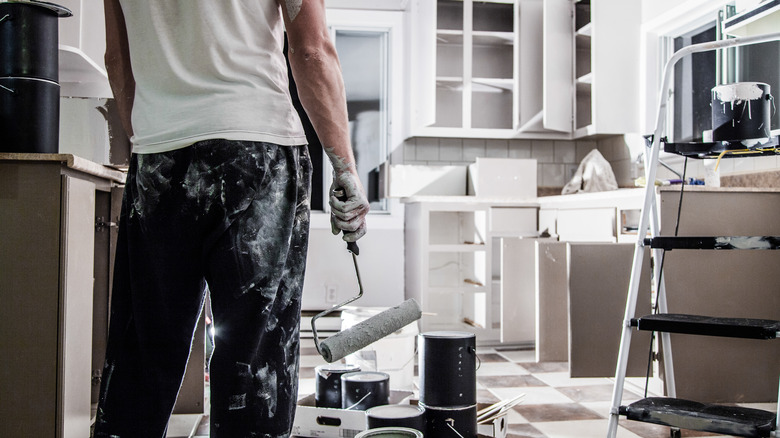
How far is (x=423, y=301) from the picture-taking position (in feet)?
12.6

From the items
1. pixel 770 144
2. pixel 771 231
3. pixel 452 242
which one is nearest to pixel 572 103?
pixel 452 242

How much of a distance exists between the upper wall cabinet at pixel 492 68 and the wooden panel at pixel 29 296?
282 centimetres

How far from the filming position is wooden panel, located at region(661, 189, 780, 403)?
2.27 metres

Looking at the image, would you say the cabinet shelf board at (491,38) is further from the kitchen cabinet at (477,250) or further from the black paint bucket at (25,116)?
the black paint bucket at (25,116)

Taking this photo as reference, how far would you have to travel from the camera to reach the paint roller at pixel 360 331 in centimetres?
115

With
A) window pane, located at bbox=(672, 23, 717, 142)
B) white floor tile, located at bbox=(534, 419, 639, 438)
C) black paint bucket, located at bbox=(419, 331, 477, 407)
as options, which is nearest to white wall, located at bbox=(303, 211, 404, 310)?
window pane, located at bbox=(672, 23, 717, 142)

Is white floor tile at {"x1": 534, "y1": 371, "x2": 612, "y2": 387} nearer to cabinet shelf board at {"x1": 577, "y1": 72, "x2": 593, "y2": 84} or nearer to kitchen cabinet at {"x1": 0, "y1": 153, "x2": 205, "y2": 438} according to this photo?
cabinet shelf board at {"x1": 577, "y1": 72, "x2": 593, "y2": 84}

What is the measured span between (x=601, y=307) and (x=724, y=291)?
417mm

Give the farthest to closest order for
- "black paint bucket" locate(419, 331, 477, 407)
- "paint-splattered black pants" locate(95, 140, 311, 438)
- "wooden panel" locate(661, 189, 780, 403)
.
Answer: "wooden panel" locate(661, 189, 780, 403), "black paint bucket" locate(419, 331, 477, 407), "paint-splattered black pants" locate(95, 140, 311, 438)

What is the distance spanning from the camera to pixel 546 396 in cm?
263

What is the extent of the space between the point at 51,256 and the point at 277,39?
874 mm

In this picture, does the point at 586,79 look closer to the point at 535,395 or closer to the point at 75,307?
the point at 535,395

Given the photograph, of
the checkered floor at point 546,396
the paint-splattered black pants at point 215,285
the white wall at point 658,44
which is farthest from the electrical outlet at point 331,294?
the paint-splattered black pants at point 215,285

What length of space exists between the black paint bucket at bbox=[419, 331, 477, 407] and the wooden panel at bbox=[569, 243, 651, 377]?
2.39 ft
